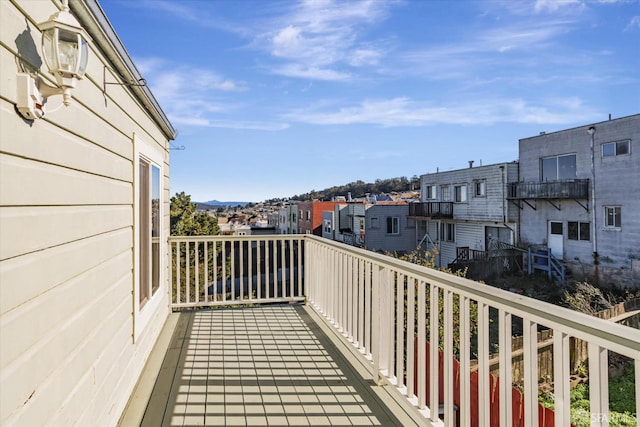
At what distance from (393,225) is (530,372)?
21240 millimetres

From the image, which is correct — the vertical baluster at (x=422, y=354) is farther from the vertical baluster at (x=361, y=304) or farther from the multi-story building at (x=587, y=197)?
the multi-story building at (x=587, y=197)

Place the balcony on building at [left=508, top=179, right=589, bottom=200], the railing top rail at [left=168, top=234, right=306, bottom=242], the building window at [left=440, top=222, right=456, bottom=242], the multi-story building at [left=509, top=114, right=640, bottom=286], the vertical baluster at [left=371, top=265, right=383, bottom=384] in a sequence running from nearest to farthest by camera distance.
Answer: the vertical baluster at [left=371, top=265, right=383, bottom=384]
the railing top rail at [left=168, top=234, right=306, bottom=242]
the multi-story building at [left=509, top=114, right=640, bottom=286]
the balcony on building at [left=508, top=179, right=589, bottom=200]
the building window at [left=440, top=222, right=456, bottom=242]

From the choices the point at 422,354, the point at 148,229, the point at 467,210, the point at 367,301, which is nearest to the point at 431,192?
the point at 467,210

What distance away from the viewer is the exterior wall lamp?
1344mm

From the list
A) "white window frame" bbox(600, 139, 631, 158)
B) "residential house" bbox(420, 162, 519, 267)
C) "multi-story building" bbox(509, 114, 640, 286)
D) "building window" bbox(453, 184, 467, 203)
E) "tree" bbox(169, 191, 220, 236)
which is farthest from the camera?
"building window" bbox(453, 184, 467, 203)

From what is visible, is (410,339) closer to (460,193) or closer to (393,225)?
(460,193)

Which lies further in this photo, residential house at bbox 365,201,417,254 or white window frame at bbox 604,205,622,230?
residential house at bbox 365,201,417,254

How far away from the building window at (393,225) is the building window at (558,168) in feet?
27.3

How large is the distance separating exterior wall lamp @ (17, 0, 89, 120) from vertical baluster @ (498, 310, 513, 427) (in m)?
1.81

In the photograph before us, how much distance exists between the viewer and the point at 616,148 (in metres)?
12.9

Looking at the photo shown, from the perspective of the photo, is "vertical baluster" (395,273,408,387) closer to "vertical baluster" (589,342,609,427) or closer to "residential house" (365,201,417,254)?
"vertical baluster" (589,342,609,427)

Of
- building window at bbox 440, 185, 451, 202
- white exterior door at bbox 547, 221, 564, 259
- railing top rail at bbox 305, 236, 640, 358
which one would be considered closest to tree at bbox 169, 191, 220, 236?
building window at bbox 440, 185, 451, 202

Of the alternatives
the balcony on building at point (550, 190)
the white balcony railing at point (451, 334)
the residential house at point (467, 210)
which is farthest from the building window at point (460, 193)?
the white balcony railing at point (451, 334)

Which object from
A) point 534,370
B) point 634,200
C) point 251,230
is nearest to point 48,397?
point 534,370
